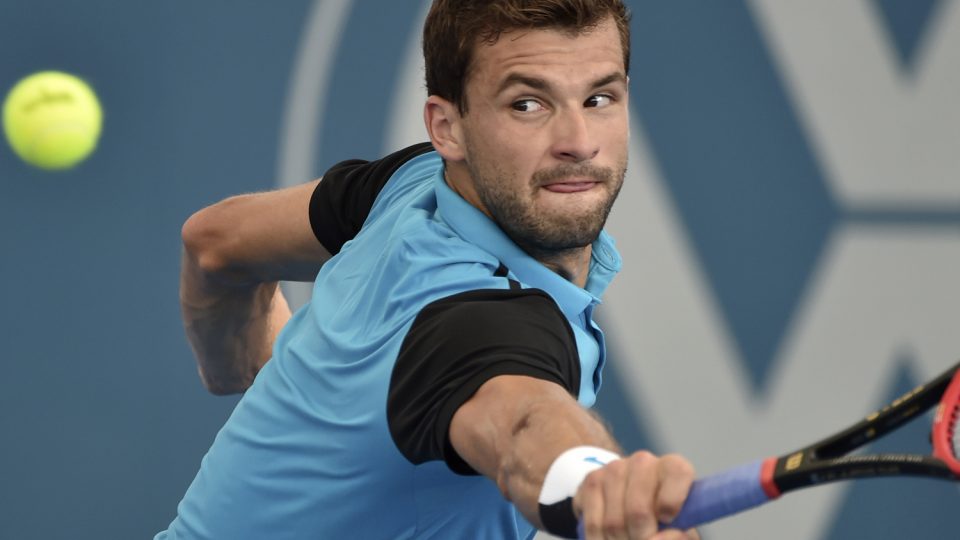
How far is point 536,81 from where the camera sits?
202 cm

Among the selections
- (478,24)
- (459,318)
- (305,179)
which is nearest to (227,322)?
(305,179)

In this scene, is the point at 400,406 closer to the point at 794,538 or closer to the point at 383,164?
the point at 383,164

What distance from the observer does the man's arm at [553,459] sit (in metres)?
1.37

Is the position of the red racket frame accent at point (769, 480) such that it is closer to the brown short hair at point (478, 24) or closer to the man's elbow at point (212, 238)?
the brown short hair at point (478, 24)

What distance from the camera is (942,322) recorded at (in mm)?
3711

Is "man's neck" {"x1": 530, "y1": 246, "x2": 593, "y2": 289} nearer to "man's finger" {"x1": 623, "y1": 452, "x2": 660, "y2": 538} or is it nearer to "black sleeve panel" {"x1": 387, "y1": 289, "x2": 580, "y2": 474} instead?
"black sleeve panel" {"x1": 387, "y1": 289, "x2": 580, "y2": 474}

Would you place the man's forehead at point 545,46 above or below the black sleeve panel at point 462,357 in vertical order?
above

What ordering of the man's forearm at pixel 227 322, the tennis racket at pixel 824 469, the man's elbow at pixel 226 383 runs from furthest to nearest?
the man's elbow at pixel 226 383
the man's forearm at pixel 227 322
the tennis racket at pixel 824 469

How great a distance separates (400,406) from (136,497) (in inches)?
80.1

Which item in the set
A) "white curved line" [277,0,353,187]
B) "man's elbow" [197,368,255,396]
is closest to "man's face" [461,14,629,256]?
"man's elbow" [197,368,255,396]

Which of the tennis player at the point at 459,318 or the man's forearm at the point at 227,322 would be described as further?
the man's forearm at the point at 227,322

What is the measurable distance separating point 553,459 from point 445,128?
2.63 ft

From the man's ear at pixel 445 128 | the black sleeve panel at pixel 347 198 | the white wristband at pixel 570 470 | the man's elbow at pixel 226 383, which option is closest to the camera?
the white wristband at pixel 570 470

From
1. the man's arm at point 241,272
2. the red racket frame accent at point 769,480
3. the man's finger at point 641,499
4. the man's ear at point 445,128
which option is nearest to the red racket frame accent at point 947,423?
the red racket frame accent at point 769,480
